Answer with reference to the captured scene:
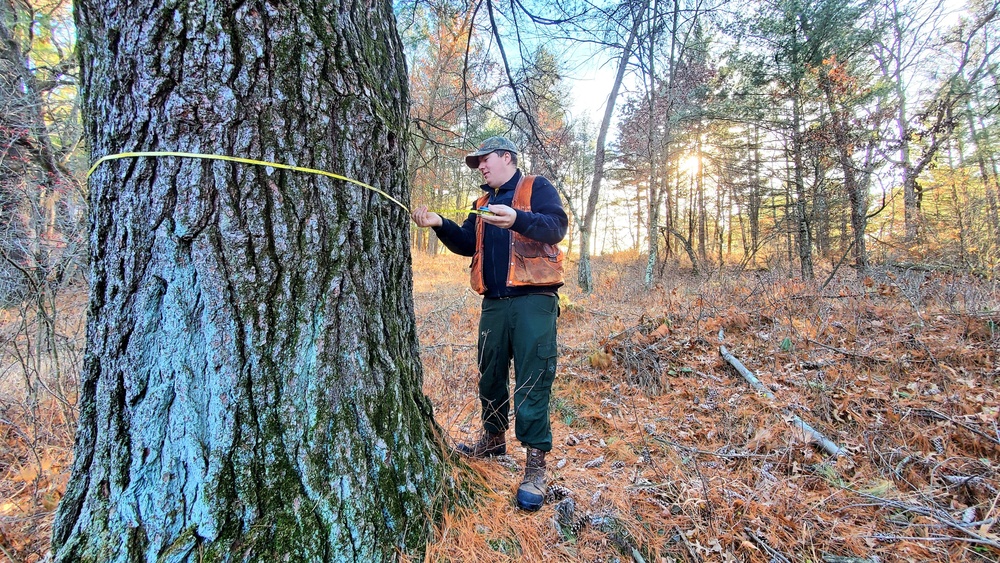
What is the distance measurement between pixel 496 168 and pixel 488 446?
169 centimetres

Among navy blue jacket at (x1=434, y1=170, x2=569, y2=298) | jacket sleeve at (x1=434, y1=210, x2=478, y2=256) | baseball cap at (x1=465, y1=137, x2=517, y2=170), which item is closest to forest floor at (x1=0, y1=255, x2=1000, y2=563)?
navy blue jacket at (x1=434, y1=170, x2=569, y2=298)

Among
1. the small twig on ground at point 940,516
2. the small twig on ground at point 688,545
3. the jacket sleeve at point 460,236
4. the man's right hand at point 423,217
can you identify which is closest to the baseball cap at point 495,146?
the jacket sleeve at point 460,236

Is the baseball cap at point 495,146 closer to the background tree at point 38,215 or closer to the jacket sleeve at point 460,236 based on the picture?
the jacket sleeve at point 460,236

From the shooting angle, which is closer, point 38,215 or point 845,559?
point 845,559

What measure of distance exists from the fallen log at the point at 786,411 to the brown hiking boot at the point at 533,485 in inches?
74.9

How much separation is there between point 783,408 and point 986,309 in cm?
298

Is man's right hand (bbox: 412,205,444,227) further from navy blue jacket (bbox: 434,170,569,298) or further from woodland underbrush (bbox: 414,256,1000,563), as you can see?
woodland underbrush (bbox: 414,256,1000,563)

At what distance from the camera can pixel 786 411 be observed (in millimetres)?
3021

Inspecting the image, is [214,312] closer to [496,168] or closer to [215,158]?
[215,158]

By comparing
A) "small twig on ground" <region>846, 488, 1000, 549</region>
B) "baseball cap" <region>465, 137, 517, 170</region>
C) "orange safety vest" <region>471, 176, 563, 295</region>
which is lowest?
"small twig on ground" <region>846, 488, 1000, 549</region>

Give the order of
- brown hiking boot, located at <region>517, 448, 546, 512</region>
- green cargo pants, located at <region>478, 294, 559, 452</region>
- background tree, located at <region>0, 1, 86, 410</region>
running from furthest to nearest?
background tree, located at <region>0, 1, 86, 410</region> → green cargo pants, located at <region>478, 294, 559, 452</region> → brown hiking boot, located at <region>517, 448, 546, 512</region>

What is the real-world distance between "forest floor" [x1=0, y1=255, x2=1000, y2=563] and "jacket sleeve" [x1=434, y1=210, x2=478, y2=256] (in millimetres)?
1166

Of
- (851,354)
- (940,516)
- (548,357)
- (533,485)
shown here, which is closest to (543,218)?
(548,357)

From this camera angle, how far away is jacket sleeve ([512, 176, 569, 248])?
2.02 meters
